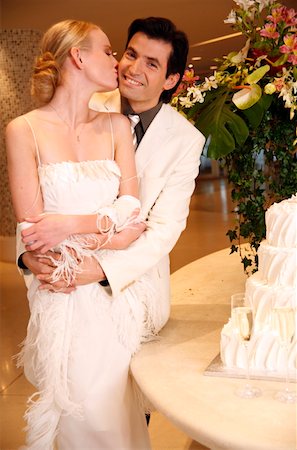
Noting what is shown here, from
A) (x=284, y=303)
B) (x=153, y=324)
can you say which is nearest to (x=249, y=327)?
(x=284, y=303)

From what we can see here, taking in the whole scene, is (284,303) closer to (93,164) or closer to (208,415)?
(208,415)

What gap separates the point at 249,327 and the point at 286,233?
1.09ft

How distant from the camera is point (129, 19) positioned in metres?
11.7

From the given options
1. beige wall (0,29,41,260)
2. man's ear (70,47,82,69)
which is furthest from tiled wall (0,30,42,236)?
man's ear (70,47,82,69)

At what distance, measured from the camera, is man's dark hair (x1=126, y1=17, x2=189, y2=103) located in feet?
9.57

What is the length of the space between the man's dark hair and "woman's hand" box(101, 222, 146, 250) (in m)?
0.80

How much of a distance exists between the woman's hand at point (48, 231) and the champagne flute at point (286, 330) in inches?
31.5

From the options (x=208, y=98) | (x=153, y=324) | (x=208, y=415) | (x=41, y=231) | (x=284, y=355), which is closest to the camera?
(x=208, y=415)

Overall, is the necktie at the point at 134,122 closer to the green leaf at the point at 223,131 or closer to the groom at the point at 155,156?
the groom at the point at 155,156

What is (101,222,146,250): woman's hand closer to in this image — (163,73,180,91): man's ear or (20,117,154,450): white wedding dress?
(20,117,154,450): white wedding dress

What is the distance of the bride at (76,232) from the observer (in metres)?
2.47

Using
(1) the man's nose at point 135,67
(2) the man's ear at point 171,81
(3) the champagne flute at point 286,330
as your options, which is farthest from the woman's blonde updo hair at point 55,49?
(3) the champagne flute at point 286,330

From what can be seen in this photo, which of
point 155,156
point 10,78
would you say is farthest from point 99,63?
point 10,78

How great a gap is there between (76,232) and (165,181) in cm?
51
